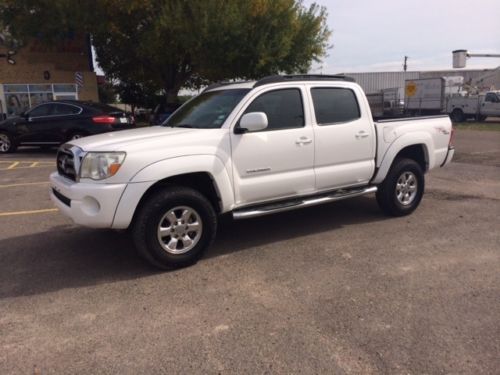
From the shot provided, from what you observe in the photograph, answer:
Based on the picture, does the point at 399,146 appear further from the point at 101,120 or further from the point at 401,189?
the point at 101,120

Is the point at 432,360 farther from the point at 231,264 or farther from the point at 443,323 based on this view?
the point at 231,264

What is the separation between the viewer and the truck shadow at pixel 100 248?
4.29m

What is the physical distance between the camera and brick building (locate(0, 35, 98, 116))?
23672 mm

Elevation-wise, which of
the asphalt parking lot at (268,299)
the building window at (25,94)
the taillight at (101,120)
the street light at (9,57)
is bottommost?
the asphalt parking lot at (268,299)

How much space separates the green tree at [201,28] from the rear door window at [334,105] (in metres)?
11.7

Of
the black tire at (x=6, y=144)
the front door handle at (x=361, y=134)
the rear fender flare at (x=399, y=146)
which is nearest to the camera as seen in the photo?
the front door handle at (x=361, y=134)

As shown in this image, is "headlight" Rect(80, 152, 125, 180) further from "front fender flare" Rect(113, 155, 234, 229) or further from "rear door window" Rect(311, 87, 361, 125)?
"rear door window" Rect(311, 87, 361, 125)

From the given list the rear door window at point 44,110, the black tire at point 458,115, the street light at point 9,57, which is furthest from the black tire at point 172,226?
the black tire at point 458,115

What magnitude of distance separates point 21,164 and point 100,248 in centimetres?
823

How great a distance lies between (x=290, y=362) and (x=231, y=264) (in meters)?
1.79

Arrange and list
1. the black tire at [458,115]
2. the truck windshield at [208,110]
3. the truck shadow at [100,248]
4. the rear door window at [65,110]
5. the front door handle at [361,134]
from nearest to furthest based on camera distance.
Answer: the truck shadow at [100,248]
the truck windshield at [208,110]
the front door handle at [361,134]
the rear door window at [65,110]
the black tire at [458,115]

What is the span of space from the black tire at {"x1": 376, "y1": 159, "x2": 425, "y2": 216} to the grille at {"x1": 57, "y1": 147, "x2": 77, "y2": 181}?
3843 mm

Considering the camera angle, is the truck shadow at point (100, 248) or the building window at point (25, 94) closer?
the truck shadow at point (100, 248)

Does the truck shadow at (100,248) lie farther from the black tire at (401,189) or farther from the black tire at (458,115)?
the black tire at (458,115)
